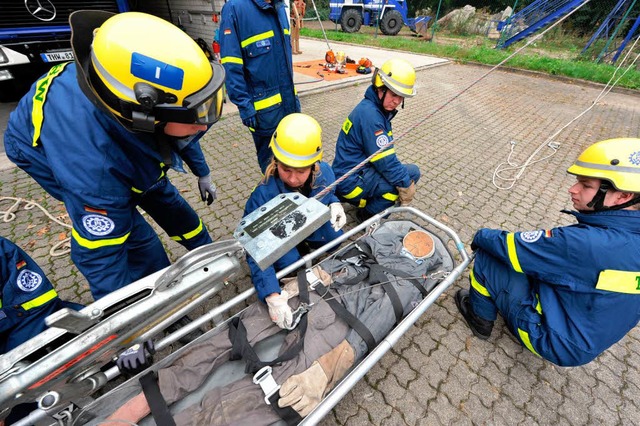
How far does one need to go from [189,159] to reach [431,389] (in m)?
2.70

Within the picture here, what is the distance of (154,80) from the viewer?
1.17 metres

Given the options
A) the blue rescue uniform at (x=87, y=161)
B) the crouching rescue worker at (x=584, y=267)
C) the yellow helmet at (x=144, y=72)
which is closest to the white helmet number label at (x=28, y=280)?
the blue rescue uniform at (x=87, y=161)

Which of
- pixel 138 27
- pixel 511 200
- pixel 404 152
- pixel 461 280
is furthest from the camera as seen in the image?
pixel 404 152

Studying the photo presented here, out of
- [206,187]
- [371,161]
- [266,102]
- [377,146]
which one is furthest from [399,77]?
[206,187]

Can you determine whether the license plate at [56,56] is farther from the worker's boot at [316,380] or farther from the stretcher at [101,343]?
the worker's boot at [316,380]

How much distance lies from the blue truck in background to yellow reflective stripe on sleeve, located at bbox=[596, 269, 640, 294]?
25.8 ft

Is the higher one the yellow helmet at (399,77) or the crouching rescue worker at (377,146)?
the yellow helmet at (399,77)

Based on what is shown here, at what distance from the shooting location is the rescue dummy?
1.62 m

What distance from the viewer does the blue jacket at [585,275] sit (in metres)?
1.78

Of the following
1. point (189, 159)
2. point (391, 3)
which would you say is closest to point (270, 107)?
point (189, 159)

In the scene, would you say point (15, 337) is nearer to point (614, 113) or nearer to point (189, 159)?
point (189, 159)

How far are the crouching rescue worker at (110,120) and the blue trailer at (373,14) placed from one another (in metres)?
20.3

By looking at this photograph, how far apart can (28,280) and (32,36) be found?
5.63 meters

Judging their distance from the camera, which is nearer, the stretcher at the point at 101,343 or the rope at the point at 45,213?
the stretcher at the point at 101,343
